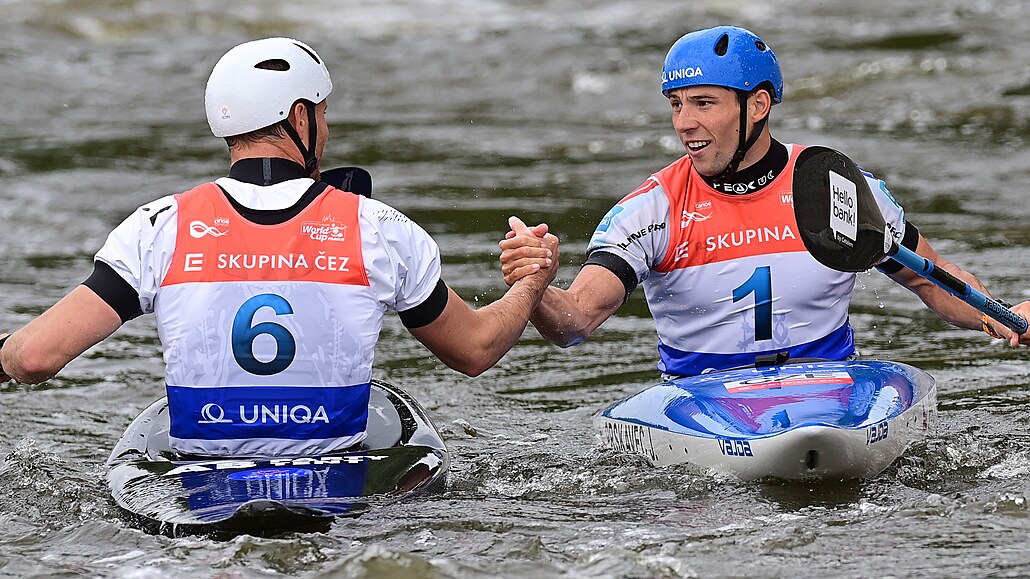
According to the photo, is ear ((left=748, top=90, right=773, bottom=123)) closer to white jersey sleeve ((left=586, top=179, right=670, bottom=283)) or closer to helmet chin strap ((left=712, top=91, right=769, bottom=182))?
helmet chin strap ((left=712, top=91, right=769, bottom=182))

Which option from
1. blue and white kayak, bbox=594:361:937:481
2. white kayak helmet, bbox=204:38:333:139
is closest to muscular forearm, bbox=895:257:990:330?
blue and white kayak, bbox=594:361:937:481

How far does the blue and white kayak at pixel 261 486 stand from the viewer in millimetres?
4094

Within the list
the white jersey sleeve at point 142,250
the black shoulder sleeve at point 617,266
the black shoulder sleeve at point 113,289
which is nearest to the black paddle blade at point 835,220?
the black shoulder sleeve at point 617,266

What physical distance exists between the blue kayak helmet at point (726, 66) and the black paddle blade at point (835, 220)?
1.11 ft

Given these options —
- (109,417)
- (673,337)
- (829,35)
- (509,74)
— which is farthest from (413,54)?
(673,337)

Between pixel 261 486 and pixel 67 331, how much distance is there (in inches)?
28.3

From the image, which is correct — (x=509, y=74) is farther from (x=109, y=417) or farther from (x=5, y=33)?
(x=109, y=417)

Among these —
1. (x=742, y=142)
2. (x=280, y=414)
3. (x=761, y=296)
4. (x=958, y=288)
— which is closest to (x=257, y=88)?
(x=280, y=414)

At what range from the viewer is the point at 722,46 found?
5.21m

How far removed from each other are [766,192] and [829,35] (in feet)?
50.2

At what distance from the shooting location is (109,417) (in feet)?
22.6

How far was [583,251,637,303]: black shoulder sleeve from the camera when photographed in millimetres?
5289

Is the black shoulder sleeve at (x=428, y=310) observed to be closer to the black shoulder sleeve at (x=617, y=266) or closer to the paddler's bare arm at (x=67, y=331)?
the paddler's bare arm at (x=67, y=331)

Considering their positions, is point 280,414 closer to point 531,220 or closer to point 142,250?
point 142,250
